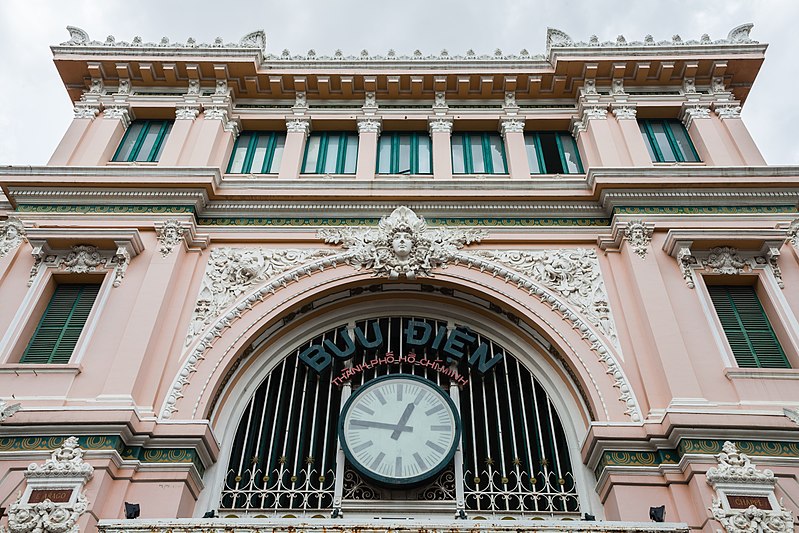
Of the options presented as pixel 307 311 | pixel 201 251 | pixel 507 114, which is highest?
pixel 507 114

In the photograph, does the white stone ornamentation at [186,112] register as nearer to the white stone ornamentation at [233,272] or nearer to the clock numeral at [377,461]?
the white stone ornamentation at [233,272]

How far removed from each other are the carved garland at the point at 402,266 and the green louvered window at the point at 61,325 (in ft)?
7.54

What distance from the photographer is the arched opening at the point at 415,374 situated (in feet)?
40.5

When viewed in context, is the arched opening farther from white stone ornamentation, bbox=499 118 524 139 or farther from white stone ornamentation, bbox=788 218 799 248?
white stone ornamentation, bbox=788 218 799 248

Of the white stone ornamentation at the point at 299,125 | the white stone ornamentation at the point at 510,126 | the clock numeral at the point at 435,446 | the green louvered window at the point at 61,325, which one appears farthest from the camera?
the white stone ornamentation at the point at 299,125

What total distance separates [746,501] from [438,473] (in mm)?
5059

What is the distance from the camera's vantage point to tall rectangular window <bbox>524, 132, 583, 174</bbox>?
17.5 metres

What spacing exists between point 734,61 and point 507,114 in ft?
19.8

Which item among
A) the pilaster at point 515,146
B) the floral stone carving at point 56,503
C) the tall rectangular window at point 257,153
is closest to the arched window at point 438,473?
the floral stone carving at point 56,503

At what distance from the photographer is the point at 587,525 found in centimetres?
1002

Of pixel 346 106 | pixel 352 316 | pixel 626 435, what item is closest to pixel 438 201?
pixel 352 316

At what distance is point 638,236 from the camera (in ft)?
48.6

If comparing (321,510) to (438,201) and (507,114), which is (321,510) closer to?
(438,201)

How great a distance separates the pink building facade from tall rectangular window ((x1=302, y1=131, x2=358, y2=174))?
82 millimetres
